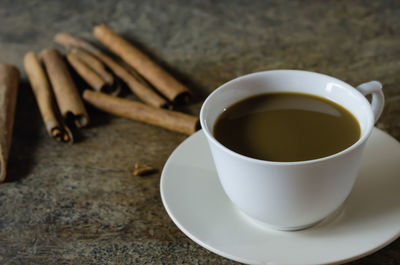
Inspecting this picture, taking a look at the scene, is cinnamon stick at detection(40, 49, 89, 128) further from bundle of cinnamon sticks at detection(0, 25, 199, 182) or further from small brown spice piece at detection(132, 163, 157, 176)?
small brown spice piece at detection(132, 163, 157, 176)

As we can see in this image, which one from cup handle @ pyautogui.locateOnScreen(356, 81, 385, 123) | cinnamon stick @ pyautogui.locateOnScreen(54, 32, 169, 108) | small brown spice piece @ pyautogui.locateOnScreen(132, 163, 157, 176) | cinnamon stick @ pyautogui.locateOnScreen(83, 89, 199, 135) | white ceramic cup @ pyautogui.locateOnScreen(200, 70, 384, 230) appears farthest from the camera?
cinnamon stick @ pyautogui.locateOnScreen(54, 32, 169, 108)

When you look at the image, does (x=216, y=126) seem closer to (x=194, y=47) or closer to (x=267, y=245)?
(x=267, y=245)

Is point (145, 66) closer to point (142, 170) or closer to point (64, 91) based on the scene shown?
point (64, 91)

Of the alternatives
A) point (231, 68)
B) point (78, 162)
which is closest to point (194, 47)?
point (231, 68)

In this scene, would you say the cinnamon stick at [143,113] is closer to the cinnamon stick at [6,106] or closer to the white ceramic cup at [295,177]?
the cinnamon stick at [6,106]

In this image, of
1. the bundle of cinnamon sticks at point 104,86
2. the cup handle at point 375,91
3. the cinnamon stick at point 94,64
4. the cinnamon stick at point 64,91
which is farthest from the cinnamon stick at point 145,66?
the cup handle at point 375,91

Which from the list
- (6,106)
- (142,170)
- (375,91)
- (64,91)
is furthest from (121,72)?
(375,91)

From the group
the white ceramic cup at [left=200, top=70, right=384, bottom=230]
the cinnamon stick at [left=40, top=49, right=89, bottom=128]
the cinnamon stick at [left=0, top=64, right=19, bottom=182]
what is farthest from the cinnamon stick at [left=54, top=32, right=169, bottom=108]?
the white ceramic cup at [left=200, top=70, right=384, bottom=230]
